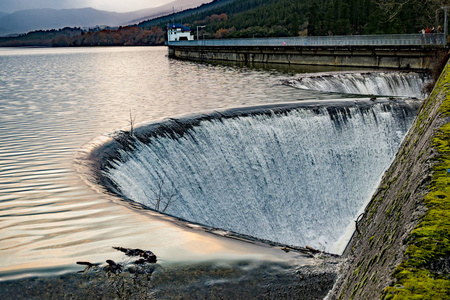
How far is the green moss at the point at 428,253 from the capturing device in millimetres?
2365

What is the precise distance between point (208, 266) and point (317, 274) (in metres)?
1.23

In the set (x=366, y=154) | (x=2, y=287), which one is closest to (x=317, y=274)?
(x=2, y=287)

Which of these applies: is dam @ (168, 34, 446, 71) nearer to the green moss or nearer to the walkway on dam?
the walkway on dam

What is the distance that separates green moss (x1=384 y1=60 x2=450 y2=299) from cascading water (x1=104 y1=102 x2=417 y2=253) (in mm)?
6841

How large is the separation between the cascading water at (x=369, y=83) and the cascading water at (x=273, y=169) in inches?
375

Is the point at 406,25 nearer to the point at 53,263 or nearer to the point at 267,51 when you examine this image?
the point at 267,51

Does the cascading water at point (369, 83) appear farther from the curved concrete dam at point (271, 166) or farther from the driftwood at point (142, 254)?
the driftwood at point (142, 254)

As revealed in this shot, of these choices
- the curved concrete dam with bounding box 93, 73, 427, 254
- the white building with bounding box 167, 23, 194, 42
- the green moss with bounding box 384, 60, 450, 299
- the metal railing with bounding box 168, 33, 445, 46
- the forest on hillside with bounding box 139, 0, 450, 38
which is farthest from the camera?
the white building with bounding box 167, 23, 194, 42

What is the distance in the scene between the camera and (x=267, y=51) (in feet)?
171

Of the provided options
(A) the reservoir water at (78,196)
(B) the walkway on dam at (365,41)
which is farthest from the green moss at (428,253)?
(B) the walkway on dam at (365,41)

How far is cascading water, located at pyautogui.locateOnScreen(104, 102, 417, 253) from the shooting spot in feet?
38.2

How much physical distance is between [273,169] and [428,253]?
468 inches

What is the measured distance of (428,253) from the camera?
266cm

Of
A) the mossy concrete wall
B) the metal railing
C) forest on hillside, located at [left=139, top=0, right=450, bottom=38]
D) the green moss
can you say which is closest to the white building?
forest on hillside, located at [left=139, top=0, right=450, bottom=38]
